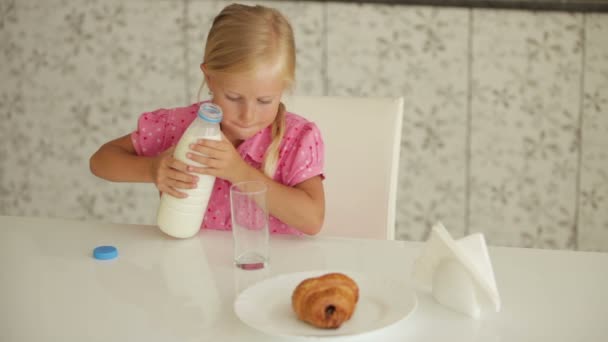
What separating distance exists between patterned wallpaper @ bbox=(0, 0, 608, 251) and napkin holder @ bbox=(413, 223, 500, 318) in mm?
1458

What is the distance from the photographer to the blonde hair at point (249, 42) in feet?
4.37

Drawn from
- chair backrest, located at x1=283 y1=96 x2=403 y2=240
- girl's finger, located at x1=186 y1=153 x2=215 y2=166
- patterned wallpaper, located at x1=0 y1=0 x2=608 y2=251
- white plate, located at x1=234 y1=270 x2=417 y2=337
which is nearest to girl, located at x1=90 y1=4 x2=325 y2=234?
girl's finger, located at x1=186 y1=153 x2=215 y2=166

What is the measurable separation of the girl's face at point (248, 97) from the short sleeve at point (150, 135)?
169 millimetres

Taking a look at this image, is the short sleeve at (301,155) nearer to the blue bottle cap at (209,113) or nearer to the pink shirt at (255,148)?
the pink shirt at (255,148)

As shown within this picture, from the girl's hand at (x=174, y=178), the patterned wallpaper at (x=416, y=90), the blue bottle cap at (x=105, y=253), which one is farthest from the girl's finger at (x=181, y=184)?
the patterned wallpaper at (x=416, y=90)

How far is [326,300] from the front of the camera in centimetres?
95

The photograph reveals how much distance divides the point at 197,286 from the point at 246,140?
16.9 inches

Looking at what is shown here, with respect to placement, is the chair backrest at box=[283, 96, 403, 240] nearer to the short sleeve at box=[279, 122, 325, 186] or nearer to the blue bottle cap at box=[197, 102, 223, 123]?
the short sleeve at box=[279, 122, 325, 186]

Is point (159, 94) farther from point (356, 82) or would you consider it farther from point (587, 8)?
point (587, 8)

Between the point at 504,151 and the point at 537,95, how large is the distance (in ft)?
0.60

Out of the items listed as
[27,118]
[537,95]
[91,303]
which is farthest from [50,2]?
[91,303]

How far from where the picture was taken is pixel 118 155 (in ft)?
4.82

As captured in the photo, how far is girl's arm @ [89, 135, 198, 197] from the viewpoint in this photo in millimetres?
1247

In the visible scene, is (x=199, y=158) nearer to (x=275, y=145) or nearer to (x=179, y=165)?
(x=179, y=165)
